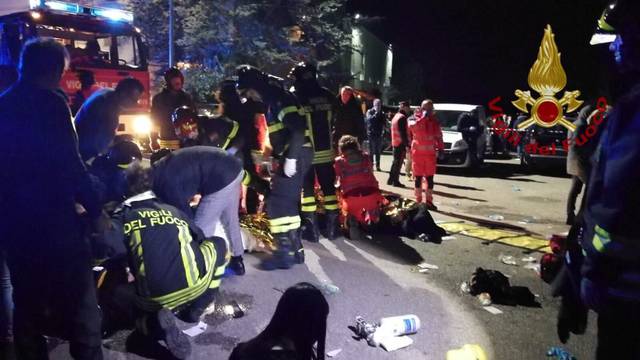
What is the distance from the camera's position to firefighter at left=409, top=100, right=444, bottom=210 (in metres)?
8.69

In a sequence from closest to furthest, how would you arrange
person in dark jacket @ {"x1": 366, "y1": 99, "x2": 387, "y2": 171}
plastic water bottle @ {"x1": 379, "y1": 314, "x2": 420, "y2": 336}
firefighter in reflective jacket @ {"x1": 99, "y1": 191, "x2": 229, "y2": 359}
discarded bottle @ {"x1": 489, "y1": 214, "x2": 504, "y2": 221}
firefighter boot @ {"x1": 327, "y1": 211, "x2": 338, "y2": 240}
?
firefighter in reflective jacket @ {"x1": 99, "y1": 191, "x2": 229, "y2": 359} → plastic water bottle @ {"x1": 379, "y1": 314, "x2": 420, "y2": 336} → firefighter boot @ {"x1": 327, "y1": 211, "x2": 338, "y2": 240} → discarded bottle @ {"x1": 489, "y1": 214, "x2": 504, "y2": 221} → person in dark jacket @ {"x1": 366, "y1": 99, "x2": 387, "y2": 171}

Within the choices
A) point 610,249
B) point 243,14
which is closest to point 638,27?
point 610,249

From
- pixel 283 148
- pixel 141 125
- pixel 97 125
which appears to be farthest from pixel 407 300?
pixel 141 125

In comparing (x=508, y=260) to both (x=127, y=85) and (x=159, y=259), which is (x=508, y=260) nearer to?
(x=159, y=259)

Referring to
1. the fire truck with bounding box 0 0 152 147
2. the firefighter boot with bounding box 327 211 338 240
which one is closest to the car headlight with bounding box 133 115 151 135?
the fire truck with bounding box 0 0 152 147

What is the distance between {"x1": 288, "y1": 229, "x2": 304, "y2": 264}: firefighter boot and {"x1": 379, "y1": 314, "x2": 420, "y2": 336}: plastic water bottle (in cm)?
166

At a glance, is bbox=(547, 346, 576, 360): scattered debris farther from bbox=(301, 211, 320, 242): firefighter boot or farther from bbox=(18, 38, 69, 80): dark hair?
bbox=(18, 38, 69, 80): dark hair

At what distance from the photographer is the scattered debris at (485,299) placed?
4.71m

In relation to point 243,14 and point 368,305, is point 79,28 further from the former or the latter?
point 243,14

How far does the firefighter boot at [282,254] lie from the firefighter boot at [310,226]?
89cm

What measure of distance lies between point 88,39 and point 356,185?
298 inches

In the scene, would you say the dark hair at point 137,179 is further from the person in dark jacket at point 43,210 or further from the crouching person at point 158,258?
the person in dark jacket at point 43,210

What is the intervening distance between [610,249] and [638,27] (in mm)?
949

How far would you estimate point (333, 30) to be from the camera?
25812 millimetres
